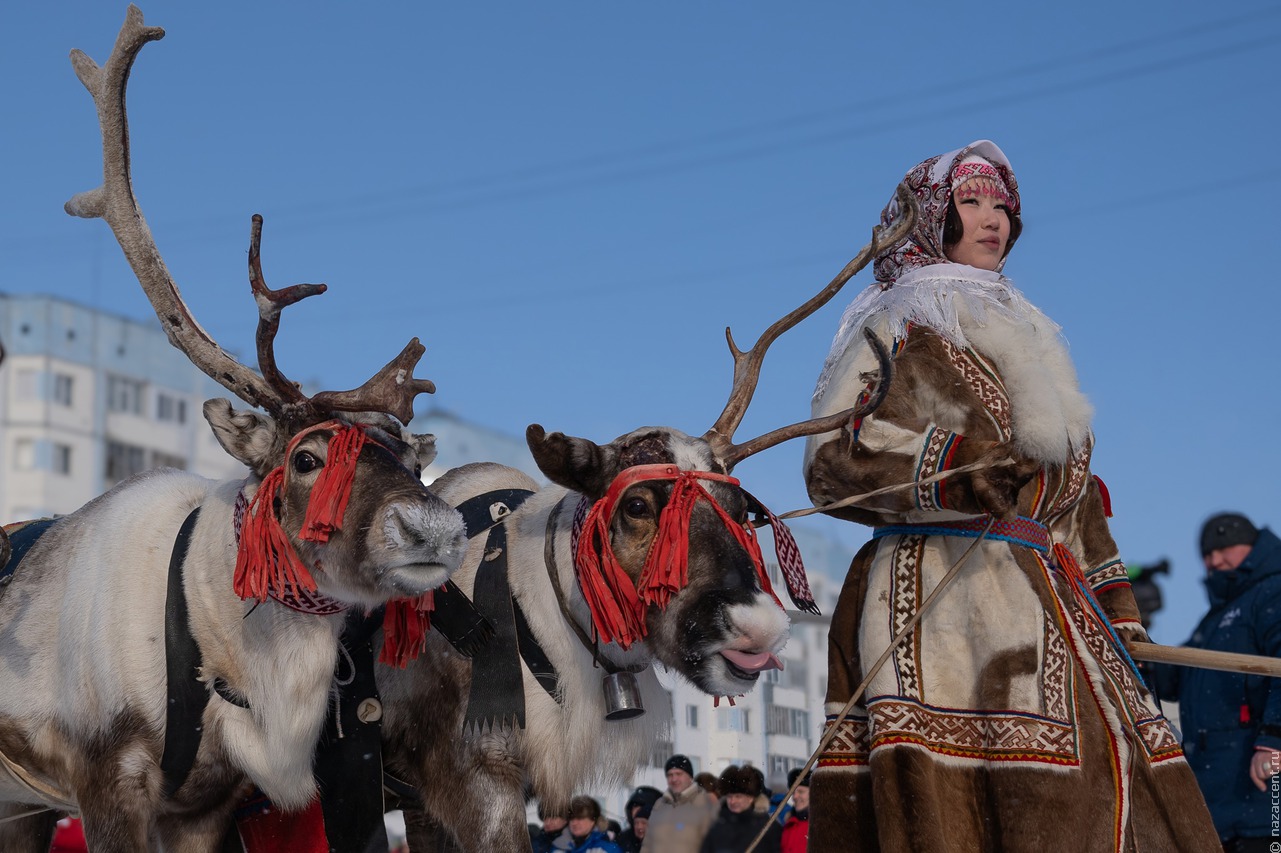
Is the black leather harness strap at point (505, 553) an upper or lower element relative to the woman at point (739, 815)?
upper

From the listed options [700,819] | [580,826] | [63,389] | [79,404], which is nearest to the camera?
[700,819]

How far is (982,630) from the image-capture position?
14.9ft

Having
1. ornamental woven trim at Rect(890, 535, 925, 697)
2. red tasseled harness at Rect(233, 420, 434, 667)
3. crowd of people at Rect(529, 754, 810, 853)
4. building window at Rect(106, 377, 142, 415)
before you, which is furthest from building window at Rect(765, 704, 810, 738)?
building window at Rect(106, 377, 142, 415)

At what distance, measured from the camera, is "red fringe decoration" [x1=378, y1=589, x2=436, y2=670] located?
4.68 metres

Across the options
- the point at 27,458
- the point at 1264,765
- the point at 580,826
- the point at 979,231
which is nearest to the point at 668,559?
the point at 979,231

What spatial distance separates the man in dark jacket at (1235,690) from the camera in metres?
6.33

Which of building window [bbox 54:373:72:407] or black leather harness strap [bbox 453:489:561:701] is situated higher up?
building window [bbox 54:373:72:407]

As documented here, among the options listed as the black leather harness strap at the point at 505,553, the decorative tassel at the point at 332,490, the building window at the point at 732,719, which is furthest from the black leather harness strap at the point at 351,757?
the building window at the point at 732,719

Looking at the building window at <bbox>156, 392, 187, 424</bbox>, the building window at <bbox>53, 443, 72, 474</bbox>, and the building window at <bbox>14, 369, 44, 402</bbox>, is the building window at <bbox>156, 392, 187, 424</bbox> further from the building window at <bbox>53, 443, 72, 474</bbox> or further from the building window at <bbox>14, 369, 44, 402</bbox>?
the building window at <bbox>14, 369, 44, 402</bbox>

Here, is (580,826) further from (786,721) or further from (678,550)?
(678,550)

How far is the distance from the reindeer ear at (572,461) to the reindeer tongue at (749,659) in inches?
26.6

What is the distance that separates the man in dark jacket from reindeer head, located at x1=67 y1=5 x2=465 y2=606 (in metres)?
3.58

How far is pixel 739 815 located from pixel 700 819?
0.80 feet

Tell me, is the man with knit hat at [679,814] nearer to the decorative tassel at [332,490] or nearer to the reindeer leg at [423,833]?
the reindeer leg at [423,833]
